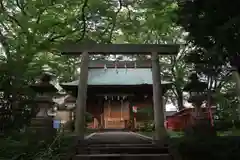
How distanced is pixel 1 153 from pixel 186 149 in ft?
13.3

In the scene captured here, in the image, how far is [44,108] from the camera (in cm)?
711

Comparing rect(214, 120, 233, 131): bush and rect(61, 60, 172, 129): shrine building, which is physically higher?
A: rect(61, 60, 172, 129): shrine building

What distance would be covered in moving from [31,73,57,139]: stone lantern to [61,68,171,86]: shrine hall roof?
25.3 ft

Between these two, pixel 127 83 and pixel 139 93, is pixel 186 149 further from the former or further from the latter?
pixel 139 93

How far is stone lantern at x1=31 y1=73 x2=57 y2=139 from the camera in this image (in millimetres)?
6719

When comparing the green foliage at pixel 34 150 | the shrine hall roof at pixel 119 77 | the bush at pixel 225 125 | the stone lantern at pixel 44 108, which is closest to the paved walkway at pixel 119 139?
the stone lantern at pixel 44 108

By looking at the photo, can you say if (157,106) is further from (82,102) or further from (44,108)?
(44,108)

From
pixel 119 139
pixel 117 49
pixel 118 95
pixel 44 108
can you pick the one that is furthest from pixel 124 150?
pixel 118 95

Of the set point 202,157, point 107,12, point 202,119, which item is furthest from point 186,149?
point 107,12

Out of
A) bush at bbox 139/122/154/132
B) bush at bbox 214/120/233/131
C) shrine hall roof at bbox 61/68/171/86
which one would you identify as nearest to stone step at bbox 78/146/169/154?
bush at bbox 214/120/233/131

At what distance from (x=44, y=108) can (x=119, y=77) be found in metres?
9.27

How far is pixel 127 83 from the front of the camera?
14812 mm

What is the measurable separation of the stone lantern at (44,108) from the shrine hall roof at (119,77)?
7.72 meters

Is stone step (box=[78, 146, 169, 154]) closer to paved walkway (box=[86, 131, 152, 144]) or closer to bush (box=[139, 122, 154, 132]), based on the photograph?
paved walkway (box=[86, 131, 152, 144])
